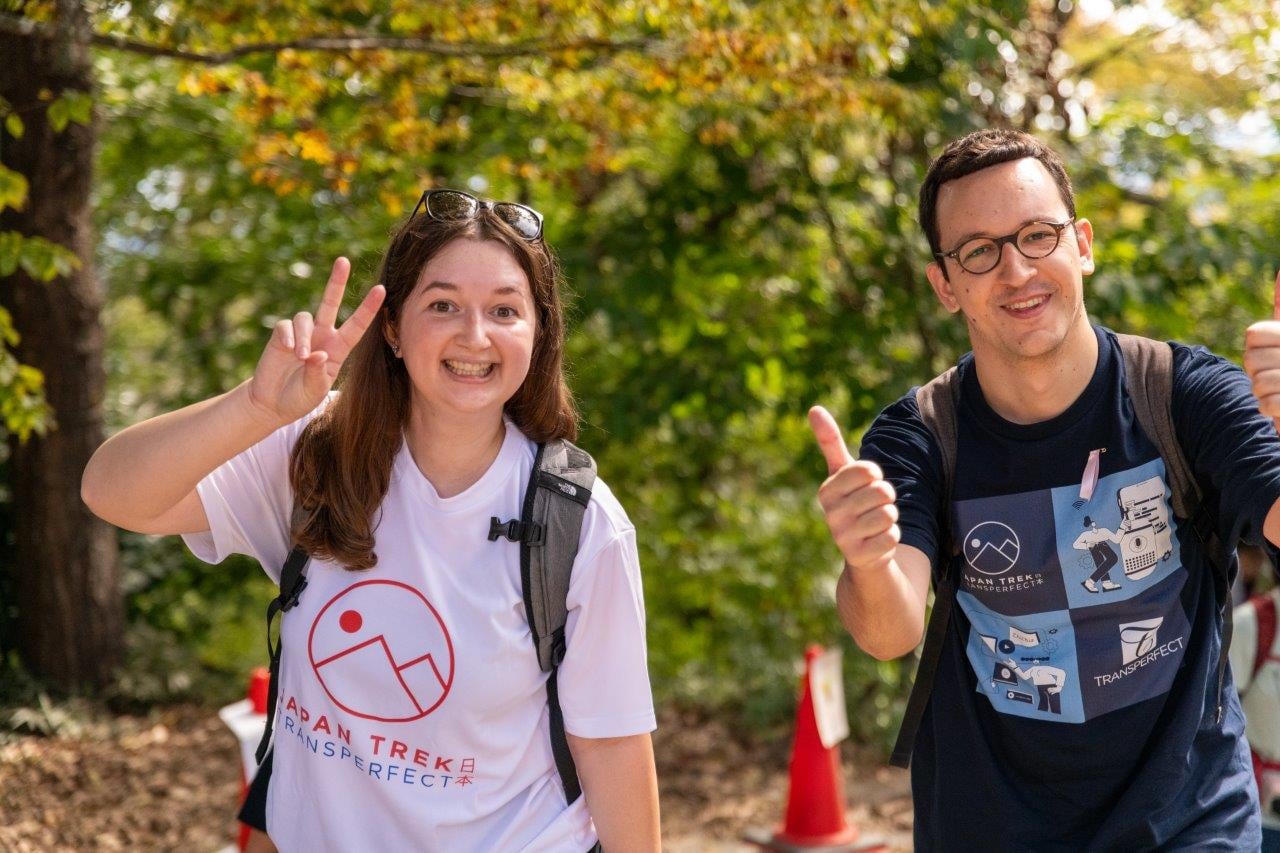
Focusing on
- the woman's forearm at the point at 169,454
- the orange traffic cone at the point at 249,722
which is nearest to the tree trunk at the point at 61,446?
the orange traffic cone at the point at 249,722

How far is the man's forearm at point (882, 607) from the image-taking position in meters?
2.56

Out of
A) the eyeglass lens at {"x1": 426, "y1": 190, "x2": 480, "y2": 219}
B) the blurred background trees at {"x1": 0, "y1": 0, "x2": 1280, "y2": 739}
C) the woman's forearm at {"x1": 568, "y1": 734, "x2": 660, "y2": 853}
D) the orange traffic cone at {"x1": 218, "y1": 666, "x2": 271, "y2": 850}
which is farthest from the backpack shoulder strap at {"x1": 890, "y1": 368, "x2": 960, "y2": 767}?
the blurred background trees at {"x1": 0, "y1": 0, "x2": 1280, "y2": 739}

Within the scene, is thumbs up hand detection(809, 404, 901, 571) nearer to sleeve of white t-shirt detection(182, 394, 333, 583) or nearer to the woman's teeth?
the woman's teeth

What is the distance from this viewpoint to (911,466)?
2896 mm

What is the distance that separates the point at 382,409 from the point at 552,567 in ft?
1.76

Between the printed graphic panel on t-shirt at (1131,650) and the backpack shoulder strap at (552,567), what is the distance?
1.06 m

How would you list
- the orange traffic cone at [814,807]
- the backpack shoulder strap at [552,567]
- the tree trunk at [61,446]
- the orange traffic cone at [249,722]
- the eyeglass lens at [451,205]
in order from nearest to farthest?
the backpack shoulder strap at [552,567]
the eyeglass lens at [451,205]
the orange traffic cone at [249,722]
the orange traffic cone at [814,807]
the tree trunk at [61,446]

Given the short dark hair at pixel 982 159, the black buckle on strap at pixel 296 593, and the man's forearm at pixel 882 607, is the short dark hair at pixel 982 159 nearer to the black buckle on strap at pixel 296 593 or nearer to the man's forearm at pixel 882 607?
the man's forearm at pixel 882 607

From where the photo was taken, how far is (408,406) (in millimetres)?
2982

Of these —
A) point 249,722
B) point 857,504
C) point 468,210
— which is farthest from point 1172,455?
point 249,722

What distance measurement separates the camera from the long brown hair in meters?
2.73

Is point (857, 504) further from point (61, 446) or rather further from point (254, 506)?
point (61, 446)

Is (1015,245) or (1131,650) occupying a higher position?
(1015,245)

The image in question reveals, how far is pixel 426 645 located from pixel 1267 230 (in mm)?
5474
